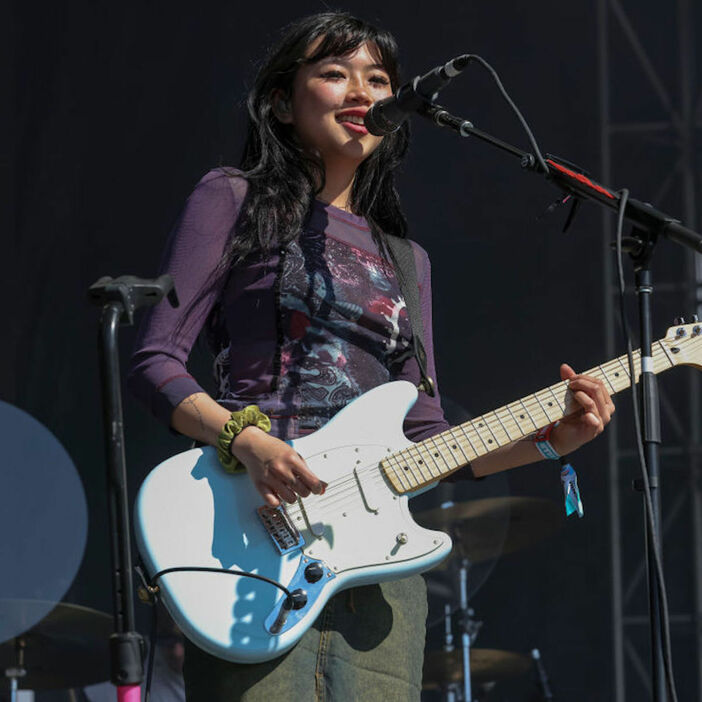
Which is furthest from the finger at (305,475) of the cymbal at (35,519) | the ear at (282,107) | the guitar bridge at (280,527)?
the cymbal at (35,519)

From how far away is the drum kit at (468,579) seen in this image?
12.2 ft

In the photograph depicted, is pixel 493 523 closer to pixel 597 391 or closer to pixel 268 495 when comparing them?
pixel 597 391

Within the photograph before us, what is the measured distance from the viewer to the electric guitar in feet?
6.37

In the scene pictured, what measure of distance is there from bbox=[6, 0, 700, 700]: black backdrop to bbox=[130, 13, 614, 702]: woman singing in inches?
55.8

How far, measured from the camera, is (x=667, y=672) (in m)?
1.87

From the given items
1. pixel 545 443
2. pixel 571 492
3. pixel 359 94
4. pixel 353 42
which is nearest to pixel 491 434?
pixel 545 443

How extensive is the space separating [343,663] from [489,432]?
1.75 feet

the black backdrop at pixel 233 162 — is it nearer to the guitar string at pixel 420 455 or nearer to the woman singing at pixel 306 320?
the woman singing at pixel 306 320

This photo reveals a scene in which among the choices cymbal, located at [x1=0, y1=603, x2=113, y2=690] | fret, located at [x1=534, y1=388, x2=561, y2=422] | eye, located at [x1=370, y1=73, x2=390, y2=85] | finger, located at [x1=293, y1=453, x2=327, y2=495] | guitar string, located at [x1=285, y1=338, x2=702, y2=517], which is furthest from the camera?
cymbal, located at [x1=0, y1=603, x2=113, y2=690]

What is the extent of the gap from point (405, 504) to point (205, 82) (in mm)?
2302

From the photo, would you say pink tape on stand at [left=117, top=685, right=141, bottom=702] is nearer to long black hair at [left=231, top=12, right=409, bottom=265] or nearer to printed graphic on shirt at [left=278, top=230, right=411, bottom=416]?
printed graphic on shirt at [left=278, top=230, right=411, bottom=416]

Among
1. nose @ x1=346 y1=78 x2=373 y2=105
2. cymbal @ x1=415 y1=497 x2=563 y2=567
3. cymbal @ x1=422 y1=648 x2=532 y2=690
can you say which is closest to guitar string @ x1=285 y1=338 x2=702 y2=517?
nose @ x1=346 y1=78 x2=373 y2=105

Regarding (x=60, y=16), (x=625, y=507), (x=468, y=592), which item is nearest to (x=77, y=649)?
(x=468, y=592)

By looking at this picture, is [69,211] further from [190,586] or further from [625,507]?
[190,586]
